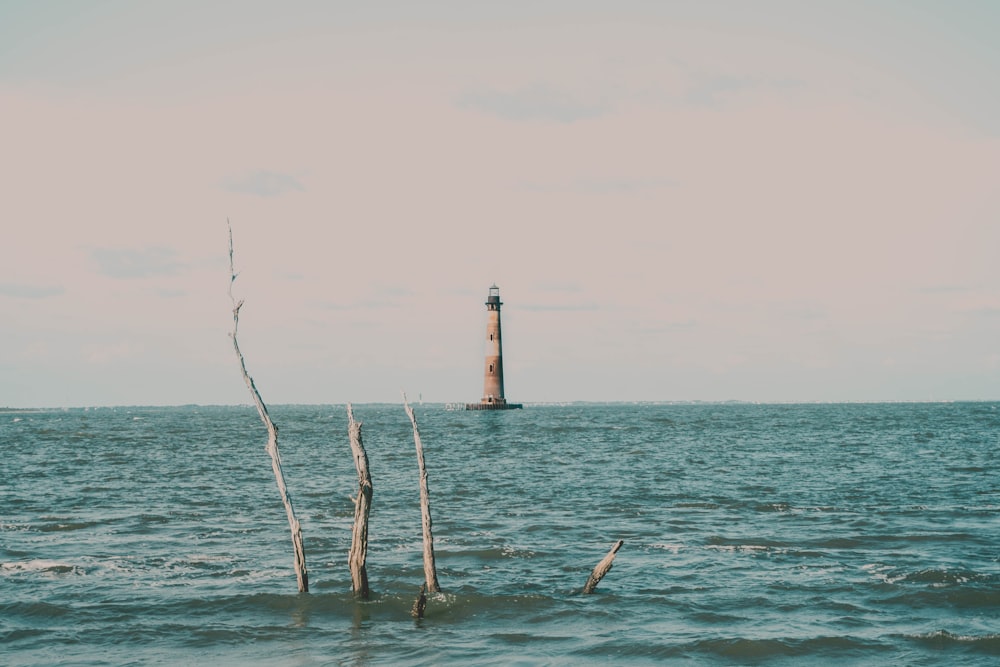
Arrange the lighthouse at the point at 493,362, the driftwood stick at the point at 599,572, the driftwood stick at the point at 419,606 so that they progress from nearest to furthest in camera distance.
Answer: the driftwood stick at the point at 419,606
the driftwood stick at the point at 599,572
the lighthouse at the point at 493,362

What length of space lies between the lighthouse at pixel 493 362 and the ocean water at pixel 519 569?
61.9 metres

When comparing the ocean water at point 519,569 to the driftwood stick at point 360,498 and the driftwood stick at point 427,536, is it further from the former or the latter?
the driftwood stick at point 360,498

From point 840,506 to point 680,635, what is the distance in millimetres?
15696

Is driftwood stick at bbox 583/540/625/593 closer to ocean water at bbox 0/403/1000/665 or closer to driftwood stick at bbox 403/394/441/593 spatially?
ocean water at bbox 0/403/1000/665

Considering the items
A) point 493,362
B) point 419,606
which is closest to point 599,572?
point 419,606

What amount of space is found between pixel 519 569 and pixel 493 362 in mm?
84994

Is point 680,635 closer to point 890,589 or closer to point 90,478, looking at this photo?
point 890,589

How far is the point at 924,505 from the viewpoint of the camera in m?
28.2

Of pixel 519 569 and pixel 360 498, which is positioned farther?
pixel 519 569

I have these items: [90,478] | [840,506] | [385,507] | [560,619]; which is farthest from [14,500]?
[840,506]

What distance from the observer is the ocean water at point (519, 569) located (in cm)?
1405

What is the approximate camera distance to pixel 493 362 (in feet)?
343

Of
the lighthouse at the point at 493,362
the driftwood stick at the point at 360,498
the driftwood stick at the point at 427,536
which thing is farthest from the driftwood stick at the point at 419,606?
the lighthouse at the point at 493,362

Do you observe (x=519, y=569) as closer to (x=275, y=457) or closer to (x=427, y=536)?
(x=427, y=536)
